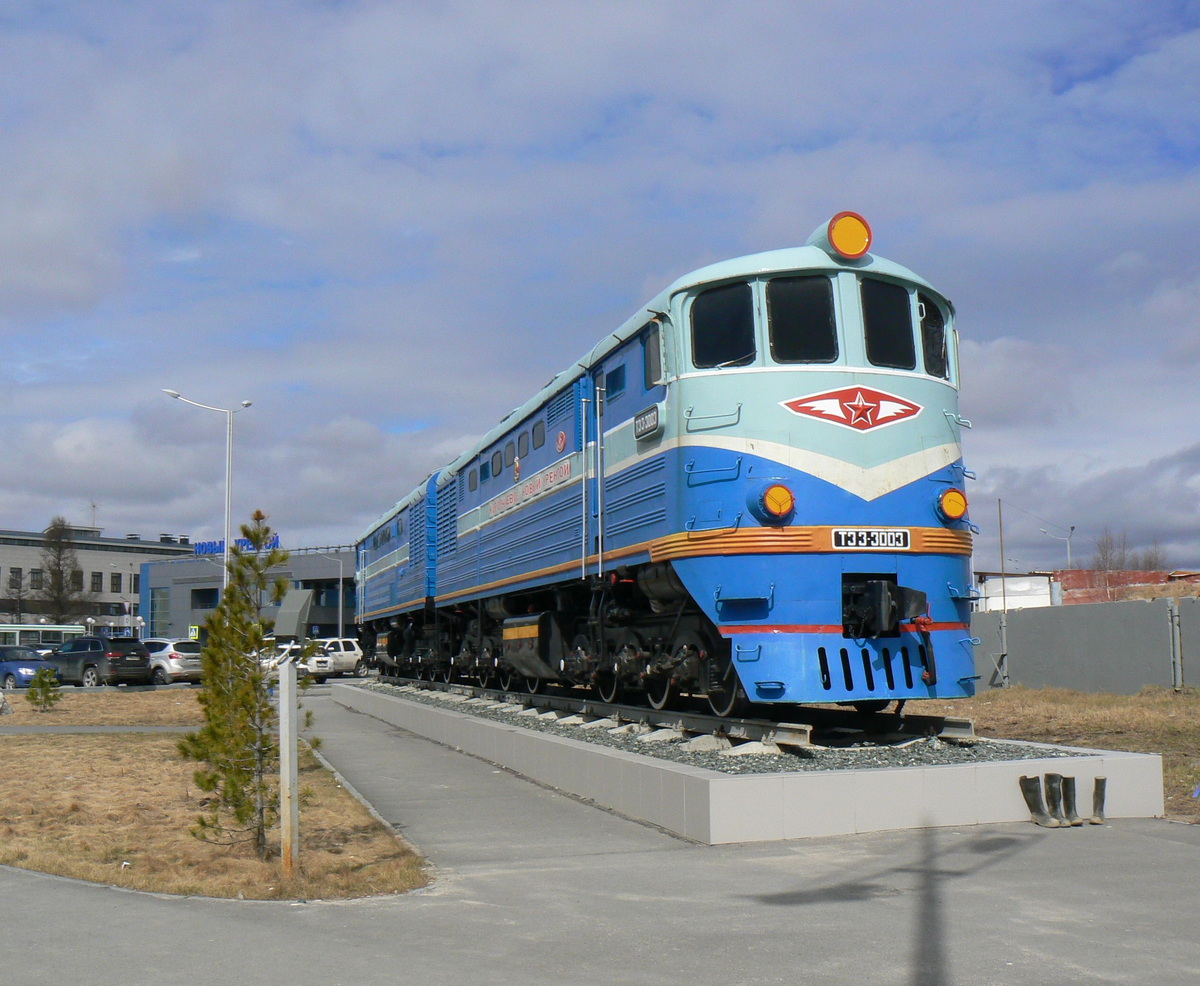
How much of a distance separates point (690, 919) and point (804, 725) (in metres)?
3.88

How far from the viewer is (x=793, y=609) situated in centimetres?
934

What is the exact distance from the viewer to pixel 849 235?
33.0 feet

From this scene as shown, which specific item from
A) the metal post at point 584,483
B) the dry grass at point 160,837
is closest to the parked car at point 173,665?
the dry grass at point 160,837

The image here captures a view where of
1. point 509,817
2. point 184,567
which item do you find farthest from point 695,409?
point 184,567

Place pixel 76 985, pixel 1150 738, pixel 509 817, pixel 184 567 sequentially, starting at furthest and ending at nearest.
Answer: pixel 184 567 < pixel 1150 738 < pixel 509 817 < pixel 76 985

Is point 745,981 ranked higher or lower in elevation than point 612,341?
lower

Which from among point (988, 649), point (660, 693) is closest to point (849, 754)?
point (660, 693)

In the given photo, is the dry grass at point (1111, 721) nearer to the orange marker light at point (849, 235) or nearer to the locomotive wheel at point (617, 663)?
the locomotive wheel at point (617, 663)

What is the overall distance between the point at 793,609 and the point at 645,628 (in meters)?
2.92

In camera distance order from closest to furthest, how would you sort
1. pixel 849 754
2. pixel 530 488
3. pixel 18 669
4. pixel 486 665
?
pixel 849 754, pixel 530 488, pixel 486 665, pixel 18 669

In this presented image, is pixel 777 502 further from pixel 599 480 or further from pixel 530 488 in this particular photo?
pixel 530 488

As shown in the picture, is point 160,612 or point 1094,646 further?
point 160,612

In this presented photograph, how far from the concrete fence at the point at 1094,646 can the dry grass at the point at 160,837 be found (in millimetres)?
16523

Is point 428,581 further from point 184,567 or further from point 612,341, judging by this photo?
point 184,567
